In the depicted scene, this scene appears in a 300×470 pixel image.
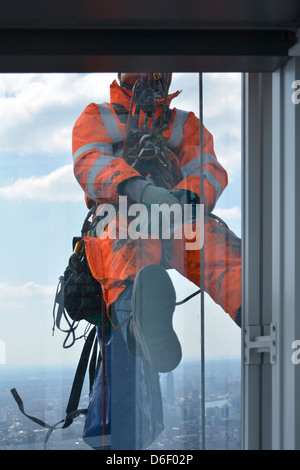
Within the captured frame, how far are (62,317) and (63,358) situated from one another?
0.40 ft

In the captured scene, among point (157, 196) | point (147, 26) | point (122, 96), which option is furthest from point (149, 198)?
point (147, 26)

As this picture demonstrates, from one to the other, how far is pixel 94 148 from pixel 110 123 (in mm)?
94

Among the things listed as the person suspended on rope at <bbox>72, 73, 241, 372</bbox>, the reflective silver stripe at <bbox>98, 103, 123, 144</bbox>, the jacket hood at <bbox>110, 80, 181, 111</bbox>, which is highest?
the jacket hood at <bbox>110, 80, 181, 111</bbox>

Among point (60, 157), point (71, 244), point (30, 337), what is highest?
point (60, 157)

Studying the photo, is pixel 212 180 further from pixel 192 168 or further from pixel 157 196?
pixel 157 196

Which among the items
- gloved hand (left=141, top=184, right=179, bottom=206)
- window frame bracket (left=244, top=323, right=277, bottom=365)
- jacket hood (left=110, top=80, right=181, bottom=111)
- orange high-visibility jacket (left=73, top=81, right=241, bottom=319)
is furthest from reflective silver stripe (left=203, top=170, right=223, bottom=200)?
window frame bracket (left=244, top=323, right=277, bottom=365)

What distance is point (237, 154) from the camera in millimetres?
1857

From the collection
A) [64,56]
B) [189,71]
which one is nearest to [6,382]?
[64,56]

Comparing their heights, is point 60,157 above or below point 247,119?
below

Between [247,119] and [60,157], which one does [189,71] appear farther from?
[60,157]

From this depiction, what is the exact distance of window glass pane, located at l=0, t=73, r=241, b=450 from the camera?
1.74 meters

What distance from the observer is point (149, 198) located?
1811mm

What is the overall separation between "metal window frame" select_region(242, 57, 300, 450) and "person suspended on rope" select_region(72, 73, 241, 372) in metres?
0.07

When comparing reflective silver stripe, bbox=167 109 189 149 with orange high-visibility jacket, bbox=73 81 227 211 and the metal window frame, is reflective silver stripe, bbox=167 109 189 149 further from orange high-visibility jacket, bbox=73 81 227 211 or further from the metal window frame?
the metal window frame
